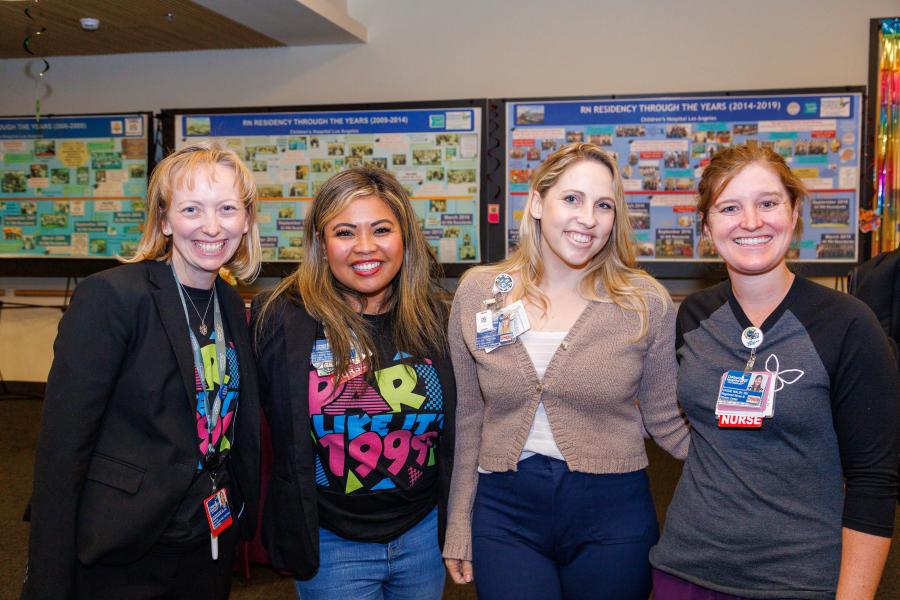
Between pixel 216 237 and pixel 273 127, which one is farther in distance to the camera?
pixel 273 127

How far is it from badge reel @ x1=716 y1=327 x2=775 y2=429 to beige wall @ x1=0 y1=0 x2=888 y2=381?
172 inches

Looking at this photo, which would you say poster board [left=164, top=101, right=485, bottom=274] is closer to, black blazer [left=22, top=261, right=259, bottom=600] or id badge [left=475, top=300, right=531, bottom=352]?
id badge [left=475, top=300, right=531, bottom=352]

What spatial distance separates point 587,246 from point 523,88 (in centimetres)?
420

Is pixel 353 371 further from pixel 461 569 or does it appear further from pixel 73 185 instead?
pixel 73 185

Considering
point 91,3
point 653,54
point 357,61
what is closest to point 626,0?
point 653,54

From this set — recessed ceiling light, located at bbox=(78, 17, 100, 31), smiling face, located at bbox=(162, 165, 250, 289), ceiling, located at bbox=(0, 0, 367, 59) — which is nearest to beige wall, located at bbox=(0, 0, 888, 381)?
ceiling, located at bbox=(0, 0, 367, 59)

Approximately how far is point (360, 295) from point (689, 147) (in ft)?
13.2

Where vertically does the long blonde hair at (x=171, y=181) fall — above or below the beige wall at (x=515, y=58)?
below

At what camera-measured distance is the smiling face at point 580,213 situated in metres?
1.74

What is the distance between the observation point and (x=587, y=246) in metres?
1.75

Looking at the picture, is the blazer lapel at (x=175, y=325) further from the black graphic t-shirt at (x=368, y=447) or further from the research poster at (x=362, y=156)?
the research poster at (x=362, y=156)

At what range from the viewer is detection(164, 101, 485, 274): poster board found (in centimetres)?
559

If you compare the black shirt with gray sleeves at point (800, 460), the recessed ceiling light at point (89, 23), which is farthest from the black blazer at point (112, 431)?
the recessed ceiling light at point (89, 23)

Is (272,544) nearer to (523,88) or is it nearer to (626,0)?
(523,88)
